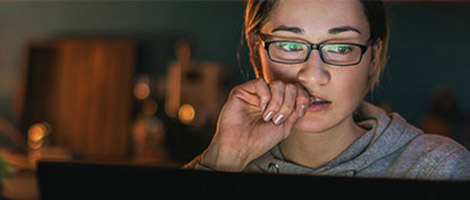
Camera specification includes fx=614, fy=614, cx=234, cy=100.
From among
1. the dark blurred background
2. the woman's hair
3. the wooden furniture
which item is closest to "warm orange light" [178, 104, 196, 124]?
the dark blurred background

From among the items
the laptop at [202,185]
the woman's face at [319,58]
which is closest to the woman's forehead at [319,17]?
the woman's face at [319,58]

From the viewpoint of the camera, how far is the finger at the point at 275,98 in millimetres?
709

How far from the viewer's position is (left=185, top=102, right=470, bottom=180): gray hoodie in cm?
73

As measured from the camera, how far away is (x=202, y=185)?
485 millimetres

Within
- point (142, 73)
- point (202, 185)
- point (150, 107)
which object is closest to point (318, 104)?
point (202, 185)

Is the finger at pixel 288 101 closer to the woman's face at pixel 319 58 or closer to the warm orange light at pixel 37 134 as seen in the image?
the woman's face at pixel 319 58

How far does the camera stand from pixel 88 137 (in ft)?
14.0

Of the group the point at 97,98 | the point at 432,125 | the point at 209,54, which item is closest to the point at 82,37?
the point at 97,98

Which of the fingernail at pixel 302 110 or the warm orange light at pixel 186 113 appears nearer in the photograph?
the fingernail at pixel 302 110

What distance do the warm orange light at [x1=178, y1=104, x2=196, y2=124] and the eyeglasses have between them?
3.21 metres

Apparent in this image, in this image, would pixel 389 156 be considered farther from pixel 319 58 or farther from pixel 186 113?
pixel 186 113

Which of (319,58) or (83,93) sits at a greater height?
(319,58)

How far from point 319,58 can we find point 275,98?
3.6 inches

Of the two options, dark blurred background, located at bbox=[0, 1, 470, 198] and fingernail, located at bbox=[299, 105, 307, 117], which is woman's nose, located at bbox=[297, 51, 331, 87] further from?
dark blurred background, located at bbox=[0, 1, 470, 198]
